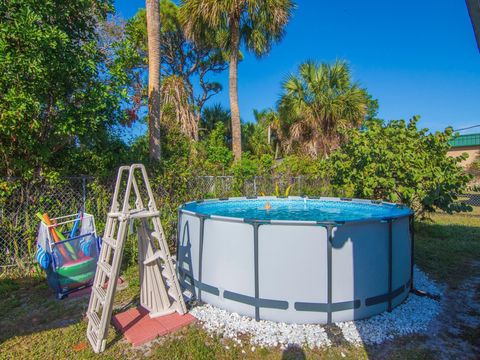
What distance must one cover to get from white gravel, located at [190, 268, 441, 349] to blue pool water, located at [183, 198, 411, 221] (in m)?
2.10

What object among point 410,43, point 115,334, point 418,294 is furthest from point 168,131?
point 410,43

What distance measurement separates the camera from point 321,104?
39.8 feet

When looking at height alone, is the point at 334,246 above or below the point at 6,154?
below

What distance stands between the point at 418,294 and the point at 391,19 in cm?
962

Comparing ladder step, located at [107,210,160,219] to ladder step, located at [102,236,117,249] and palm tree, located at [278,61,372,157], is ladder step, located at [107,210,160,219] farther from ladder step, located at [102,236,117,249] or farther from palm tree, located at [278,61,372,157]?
palm tree, located at [278,61,372,157]

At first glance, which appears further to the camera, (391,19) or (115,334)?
(391,19)

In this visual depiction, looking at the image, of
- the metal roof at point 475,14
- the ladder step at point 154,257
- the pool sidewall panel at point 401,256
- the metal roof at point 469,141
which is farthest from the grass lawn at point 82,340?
the metal roof at point 469,141

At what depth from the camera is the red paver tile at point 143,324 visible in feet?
9.50

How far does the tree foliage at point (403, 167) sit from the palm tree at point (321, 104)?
557 centimetres

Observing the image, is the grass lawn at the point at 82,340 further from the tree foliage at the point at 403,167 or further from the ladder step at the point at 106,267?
the tree foliage at the point at 403,167

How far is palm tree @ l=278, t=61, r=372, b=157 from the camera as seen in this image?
39.2ft

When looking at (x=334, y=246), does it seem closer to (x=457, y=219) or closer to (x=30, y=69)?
(x=30, y=69)

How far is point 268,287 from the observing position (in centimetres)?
320

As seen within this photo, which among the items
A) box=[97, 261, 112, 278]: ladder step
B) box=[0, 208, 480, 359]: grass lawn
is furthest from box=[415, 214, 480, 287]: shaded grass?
box=[97, 261, 112, 278]: ladder step
